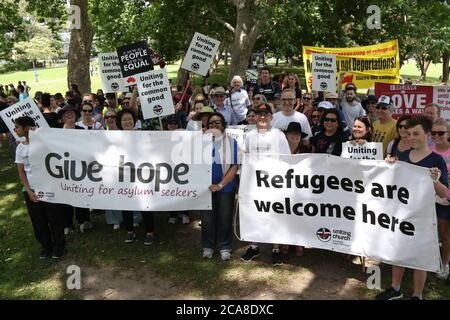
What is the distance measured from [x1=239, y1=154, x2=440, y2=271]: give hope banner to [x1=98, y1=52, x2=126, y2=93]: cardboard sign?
5387 millimetres

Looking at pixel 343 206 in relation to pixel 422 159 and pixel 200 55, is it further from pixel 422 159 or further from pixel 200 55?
pixel 200 55

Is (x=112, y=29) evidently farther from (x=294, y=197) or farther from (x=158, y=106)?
(x=294, y=197)

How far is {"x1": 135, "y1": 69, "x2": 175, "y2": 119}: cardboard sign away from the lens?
21.3ft

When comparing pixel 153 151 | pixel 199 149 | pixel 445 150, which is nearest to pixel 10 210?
pixel 153 151

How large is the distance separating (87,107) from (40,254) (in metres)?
2.38

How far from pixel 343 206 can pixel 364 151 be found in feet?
2.34

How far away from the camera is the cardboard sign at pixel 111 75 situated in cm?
952

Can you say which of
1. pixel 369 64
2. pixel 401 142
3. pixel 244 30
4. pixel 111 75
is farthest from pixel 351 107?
pixel 244 30

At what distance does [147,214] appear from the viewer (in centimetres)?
609

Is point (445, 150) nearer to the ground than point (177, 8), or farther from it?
nearer to the ground

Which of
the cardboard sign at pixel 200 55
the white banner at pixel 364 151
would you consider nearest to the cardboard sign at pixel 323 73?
the cardboard sign at pixel 200 55

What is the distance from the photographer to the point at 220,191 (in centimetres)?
550
